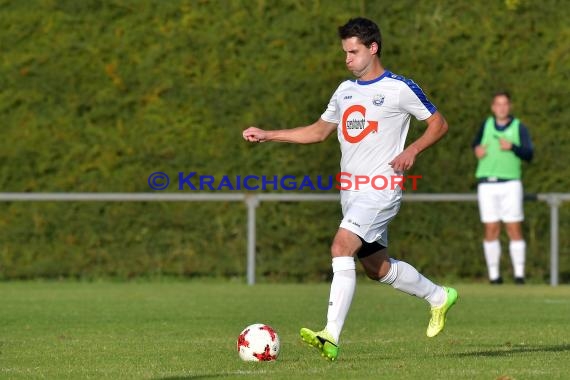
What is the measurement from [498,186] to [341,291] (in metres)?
8.35

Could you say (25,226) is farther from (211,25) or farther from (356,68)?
(356,68)

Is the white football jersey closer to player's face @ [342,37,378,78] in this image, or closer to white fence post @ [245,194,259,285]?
→ player's face @ [342,37,378,78]

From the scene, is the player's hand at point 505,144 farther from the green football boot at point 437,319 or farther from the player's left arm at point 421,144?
the player's left arm at point 421,144

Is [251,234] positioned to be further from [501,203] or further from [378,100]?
[378,100]

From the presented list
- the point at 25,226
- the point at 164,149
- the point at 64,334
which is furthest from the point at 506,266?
the point at 64,334

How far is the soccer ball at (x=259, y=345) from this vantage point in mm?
8273

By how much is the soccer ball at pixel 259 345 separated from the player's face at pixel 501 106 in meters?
8.45

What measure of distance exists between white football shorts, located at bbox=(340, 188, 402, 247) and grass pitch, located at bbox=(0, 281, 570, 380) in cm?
79

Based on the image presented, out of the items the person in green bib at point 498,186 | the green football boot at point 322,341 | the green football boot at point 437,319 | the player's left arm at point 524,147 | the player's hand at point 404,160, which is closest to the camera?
the green football boot at point 322,341

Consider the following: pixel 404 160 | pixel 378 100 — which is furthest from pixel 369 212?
pixel 378 100

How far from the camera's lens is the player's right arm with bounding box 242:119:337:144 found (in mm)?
9133

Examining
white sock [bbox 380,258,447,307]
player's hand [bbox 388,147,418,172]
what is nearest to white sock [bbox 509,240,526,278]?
white sock [bbox 380,258,447,307]

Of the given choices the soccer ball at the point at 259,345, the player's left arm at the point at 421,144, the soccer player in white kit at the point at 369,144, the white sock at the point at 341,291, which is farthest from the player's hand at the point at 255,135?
the soccer ball at the point at 259,345

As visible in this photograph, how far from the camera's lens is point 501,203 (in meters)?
16.4
